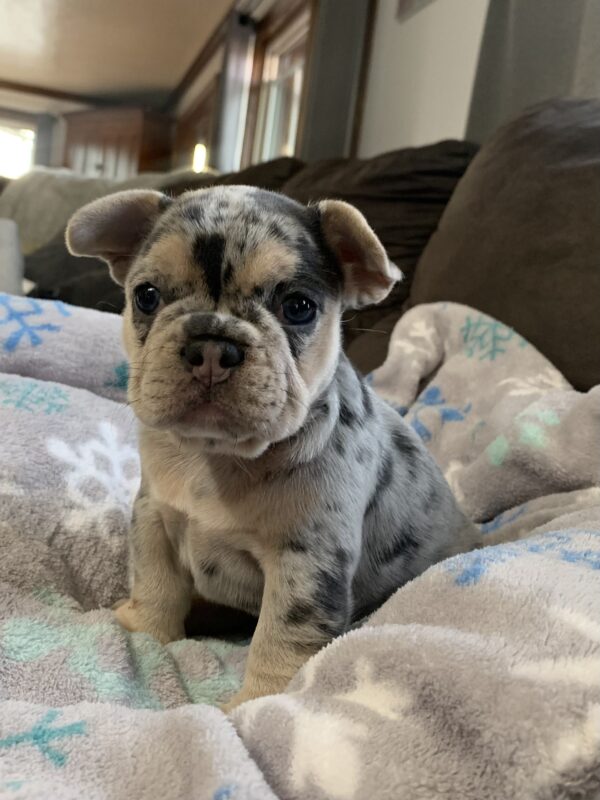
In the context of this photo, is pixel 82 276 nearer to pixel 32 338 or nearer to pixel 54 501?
pixel 32 338

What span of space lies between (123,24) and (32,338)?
25.6 feet

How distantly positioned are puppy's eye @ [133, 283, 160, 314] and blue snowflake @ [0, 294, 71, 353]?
2.42 feet

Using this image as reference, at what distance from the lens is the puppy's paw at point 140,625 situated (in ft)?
4.79

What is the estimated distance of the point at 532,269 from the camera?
2.35 meters

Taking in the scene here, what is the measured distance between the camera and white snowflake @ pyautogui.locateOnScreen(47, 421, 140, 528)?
65.3 inches

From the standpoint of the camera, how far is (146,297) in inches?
54.3

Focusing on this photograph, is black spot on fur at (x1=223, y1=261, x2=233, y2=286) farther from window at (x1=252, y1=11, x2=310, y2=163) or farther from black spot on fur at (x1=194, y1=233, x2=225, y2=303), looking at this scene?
window at (x1=252, y1=11, x2=310, y2=163)

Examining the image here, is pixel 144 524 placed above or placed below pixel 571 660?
below

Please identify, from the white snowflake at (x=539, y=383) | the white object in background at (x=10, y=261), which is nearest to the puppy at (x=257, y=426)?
the white snowflake at (x=539, y=383)

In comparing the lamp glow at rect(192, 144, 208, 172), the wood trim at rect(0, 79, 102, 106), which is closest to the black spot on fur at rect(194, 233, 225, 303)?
A: the lamp glow at rect(192, 144, 208, 172)

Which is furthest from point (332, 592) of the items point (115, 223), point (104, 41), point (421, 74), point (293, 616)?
point (104, 41)

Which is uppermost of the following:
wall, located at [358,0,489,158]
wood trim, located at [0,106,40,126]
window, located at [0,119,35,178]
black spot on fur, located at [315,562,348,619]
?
wood trim, located at [0,106,40,126]

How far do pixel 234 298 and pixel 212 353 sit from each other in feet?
0.54

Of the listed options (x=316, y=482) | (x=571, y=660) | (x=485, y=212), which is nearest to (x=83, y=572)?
(x=316, y=482)
